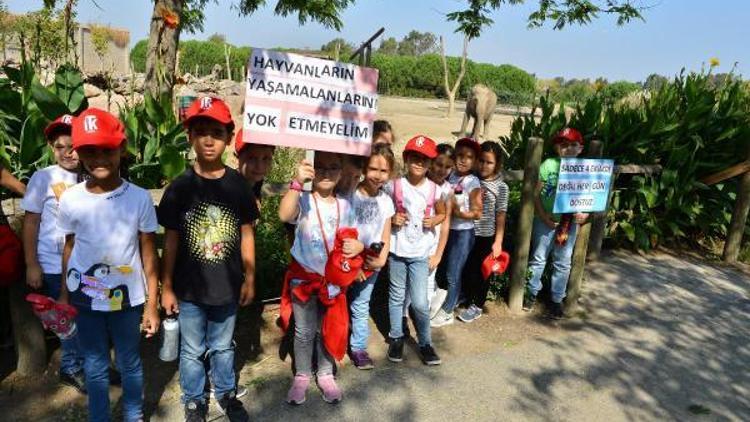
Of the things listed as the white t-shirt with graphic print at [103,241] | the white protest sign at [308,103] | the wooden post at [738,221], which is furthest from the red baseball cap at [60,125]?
the wooden post at [738,221]

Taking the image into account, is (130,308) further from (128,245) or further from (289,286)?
(289,286)

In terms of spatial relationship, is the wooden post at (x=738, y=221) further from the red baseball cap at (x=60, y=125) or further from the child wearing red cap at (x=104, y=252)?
the red baseball cap at (x=60, y=125)

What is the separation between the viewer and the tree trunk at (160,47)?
4.84m

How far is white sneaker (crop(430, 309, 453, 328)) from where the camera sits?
4.21m

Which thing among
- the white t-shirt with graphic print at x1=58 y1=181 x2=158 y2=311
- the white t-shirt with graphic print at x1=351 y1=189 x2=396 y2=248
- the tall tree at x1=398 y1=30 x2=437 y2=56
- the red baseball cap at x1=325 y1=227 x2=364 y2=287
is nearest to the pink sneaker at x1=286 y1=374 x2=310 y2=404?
the red baseball cap at x1=325 y1=227 x2=364 y2=287

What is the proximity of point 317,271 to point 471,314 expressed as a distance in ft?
6.00

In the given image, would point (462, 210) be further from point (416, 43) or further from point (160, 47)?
point (416, 43)

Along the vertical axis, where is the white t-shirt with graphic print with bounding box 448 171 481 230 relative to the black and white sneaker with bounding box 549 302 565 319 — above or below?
above

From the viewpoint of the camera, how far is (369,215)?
317cm

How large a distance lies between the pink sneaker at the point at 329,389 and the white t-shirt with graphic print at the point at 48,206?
153 centimetres

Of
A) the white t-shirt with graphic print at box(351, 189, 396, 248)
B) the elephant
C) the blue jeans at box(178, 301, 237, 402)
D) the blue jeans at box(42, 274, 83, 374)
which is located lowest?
the blue jeans at box(42, 274, 83, 374)

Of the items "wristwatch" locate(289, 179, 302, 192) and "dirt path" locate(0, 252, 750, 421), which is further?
"dirt path" locate(0, 252, 750, 421)

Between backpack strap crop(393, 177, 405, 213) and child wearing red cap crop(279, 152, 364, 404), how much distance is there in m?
0.51

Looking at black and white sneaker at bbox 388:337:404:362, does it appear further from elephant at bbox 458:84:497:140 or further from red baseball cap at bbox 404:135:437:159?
elephant at bbox 458:84:497:140
